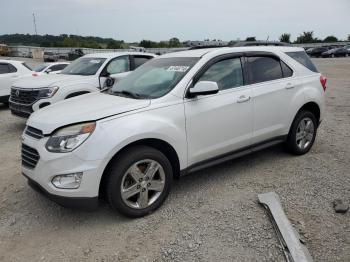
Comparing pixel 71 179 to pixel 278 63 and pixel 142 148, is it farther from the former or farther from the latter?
pixel 278 63

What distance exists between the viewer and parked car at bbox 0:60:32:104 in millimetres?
10883

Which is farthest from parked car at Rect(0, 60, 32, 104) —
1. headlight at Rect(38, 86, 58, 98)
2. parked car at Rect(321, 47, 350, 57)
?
parked car at Rect(321, 47, 350, 57)

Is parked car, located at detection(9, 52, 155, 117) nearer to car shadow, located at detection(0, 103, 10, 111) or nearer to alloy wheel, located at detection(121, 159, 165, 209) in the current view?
car shadow, located at detection(0, 103, 10, 111)

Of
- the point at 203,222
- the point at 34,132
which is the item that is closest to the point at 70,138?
the point at 34,132

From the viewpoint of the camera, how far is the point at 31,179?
12.3ft

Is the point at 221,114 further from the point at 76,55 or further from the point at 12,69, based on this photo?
the point at 76,55

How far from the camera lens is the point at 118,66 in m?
8.96

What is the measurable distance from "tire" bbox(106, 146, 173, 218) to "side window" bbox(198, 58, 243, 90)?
1172 mm

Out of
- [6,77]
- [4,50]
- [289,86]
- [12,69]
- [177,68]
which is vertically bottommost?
[6,77]

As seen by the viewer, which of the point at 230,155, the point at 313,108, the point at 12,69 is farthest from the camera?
the point at 12,69

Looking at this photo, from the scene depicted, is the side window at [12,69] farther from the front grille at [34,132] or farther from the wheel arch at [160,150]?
the wheel arch at [160,150]

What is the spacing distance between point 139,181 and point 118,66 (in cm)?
572

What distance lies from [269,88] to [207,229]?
2.26 meters

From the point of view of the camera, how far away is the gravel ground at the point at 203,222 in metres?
3.27
